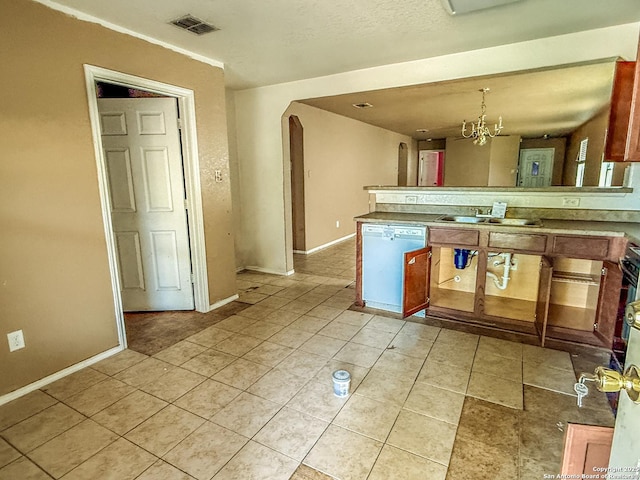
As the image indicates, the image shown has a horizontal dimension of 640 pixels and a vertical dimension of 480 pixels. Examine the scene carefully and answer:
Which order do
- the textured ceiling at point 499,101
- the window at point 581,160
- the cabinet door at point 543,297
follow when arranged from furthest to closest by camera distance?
the window at point 581,160, the textured ceiling at point 499,101, the cabinet door at point 543,297

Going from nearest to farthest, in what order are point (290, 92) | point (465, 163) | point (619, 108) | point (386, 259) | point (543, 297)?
point (619, 108) → point (543, 297) → point (386, 259) → point (290, 92) → point (465, 163)

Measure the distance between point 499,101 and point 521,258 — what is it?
320 centimetres

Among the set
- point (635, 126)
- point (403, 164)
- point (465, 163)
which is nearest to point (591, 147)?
point (465, 163)

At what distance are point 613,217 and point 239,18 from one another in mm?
3233

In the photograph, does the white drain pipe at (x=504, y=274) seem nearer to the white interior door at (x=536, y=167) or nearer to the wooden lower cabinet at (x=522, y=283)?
the wooden lower cabinet at (x=522, y=283)

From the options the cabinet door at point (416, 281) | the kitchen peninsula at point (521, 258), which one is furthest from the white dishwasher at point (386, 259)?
the cabinet door at point (416, 281)

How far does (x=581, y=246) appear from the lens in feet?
8.16

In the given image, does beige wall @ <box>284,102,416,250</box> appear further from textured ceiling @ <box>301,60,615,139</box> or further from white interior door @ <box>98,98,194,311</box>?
white interior door @ <box>98,98,194,311</box>

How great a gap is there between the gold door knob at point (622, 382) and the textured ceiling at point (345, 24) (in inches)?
90.2

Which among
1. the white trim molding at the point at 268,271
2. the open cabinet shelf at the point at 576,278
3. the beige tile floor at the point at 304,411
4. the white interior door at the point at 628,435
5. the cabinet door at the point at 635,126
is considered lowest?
the beige tile floor at the point at 304,411

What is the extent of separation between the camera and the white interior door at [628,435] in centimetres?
64

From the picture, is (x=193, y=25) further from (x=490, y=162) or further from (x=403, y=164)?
(x=490, y=162)

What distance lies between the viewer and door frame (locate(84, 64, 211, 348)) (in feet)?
7.79

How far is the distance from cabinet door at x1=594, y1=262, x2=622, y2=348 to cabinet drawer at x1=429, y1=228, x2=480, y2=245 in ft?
2.92
